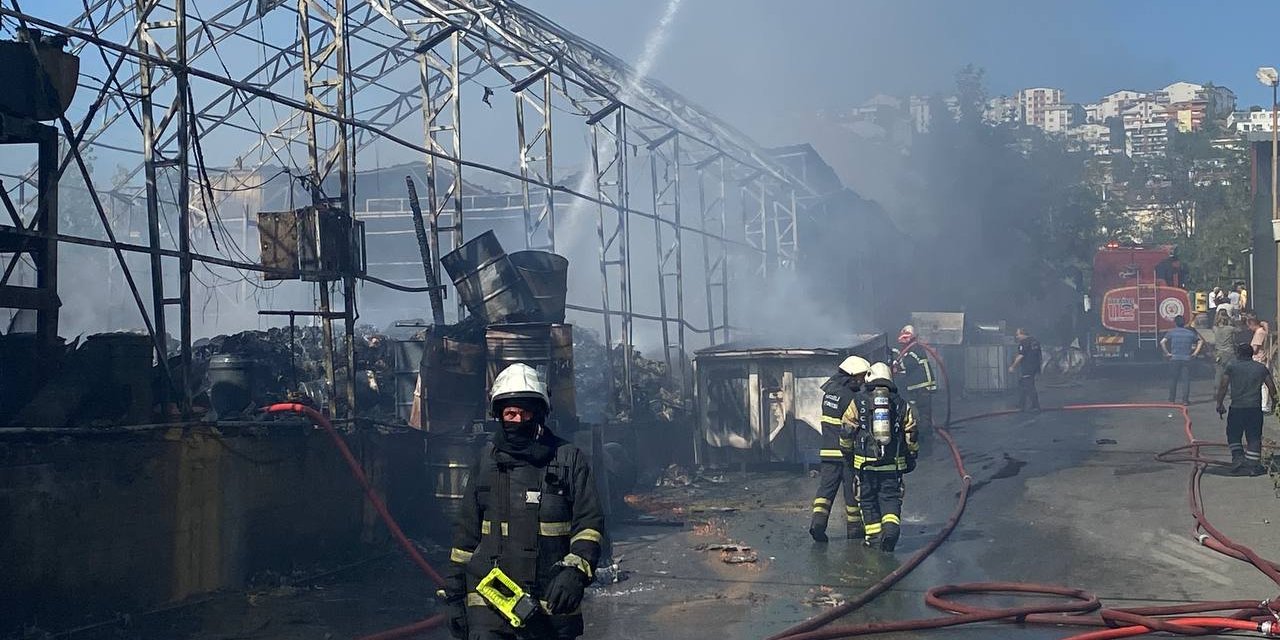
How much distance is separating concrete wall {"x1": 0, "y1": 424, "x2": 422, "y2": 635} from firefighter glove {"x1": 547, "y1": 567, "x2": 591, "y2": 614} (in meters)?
4.49

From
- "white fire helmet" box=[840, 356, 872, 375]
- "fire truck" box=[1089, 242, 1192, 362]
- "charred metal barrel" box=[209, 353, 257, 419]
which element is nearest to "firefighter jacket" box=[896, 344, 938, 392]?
"white fire helmet" box=[840, 356, 872, 375]

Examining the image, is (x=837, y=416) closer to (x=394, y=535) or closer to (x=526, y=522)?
(x=394, y=535)

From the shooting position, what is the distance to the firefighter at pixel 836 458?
438 inches

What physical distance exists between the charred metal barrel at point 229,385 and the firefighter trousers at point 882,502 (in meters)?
5.98

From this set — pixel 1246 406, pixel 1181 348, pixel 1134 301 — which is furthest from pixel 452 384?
pixel 1134 301

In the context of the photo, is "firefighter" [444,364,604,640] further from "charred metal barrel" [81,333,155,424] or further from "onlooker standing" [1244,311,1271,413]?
"onlooker standing" [1244,311,1271,413]

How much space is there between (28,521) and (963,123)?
44.6 meters

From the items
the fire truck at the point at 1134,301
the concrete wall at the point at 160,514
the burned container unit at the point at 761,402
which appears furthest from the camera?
the fire truck at the point at 1134,301

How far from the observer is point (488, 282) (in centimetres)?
1439

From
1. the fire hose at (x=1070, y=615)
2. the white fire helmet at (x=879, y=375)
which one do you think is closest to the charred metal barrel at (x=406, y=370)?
Result: the white fire helmet at (x=879, y=375)

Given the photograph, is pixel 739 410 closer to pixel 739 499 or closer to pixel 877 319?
pixel 739 499

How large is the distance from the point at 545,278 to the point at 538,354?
1.58m

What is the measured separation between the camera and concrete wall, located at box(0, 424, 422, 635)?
7680 mm

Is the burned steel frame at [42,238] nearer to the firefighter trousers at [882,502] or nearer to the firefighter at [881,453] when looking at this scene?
the firefighter at [881,453]
